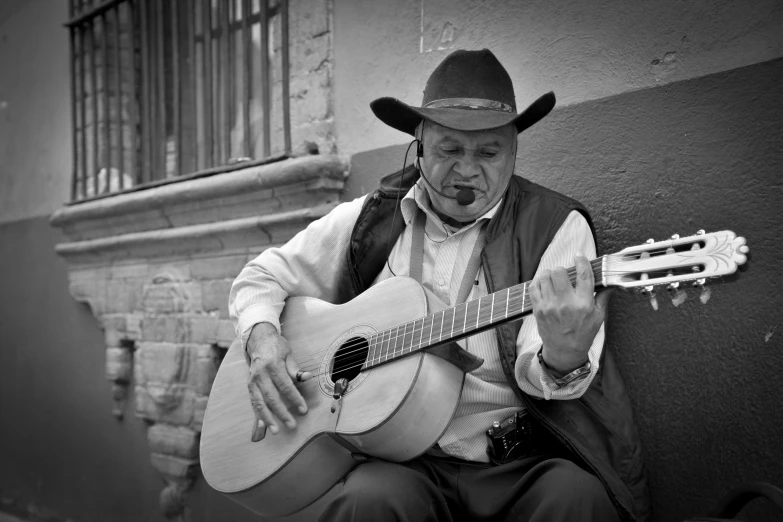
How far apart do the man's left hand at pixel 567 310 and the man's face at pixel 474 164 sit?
1.90ft

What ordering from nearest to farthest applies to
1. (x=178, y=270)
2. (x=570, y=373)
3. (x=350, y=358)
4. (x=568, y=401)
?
(x=570, y=373), (x=568, y=401), (x=350, y=358), (x=178, y=270)

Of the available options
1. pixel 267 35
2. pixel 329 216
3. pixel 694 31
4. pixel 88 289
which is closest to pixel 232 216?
pixel 267 35

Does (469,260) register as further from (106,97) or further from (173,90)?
(106,97)

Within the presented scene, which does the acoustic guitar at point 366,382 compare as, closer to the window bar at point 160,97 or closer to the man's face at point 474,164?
the man's face at point 474,164

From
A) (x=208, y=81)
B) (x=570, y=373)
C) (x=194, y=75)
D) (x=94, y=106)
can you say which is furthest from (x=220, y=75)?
(x=570, y=373)

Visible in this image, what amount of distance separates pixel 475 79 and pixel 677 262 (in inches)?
40.4

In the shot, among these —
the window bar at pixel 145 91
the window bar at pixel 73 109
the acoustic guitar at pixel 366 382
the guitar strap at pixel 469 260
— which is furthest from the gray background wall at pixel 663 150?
the window bar at pixel 73 109

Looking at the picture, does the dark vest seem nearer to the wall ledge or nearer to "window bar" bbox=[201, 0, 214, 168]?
the wall ledge

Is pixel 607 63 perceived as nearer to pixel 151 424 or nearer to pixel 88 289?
pixel 151 424

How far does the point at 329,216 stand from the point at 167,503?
231 centimetres

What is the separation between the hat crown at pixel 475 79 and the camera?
2.43 meters

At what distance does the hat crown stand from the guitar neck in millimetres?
739

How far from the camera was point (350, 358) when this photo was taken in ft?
7.68

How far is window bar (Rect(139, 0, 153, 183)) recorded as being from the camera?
461 centimetres
